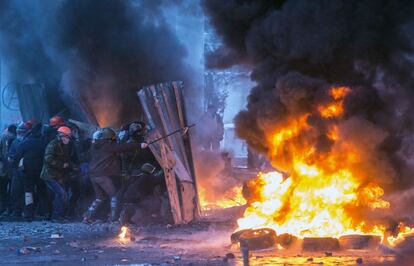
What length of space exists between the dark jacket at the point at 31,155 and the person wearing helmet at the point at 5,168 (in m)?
0.67

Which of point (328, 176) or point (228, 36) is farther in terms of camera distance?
point (228, 36)

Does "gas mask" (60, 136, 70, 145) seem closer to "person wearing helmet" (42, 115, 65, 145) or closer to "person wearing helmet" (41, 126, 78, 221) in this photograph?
"person wearing helmet" (41, 126, 78, 221)

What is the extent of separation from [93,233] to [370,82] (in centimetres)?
501

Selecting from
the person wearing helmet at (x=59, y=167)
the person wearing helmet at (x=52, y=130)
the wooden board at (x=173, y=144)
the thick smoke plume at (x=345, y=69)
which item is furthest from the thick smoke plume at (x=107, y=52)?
the thick smoke plume at (x=345, y=69)

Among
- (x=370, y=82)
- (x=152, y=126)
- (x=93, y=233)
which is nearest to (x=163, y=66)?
(x=152, y=126)

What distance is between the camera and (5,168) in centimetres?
1344

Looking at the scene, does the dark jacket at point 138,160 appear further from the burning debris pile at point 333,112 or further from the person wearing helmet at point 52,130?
the burning debris pile at point 333,112

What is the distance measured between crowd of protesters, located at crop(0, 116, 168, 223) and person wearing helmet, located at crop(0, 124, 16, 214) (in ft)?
0.07

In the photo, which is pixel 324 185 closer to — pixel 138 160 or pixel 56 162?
pixel 138 160

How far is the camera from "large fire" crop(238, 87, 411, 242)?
9766 mm

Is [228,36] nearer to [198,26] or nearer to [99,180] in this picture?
[99,180]

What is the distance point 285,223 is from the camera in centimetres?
1009

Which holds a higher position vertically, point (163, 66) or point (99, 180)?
point (163, 66)

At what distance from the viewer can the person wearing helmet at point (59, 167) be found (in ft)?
40.6
